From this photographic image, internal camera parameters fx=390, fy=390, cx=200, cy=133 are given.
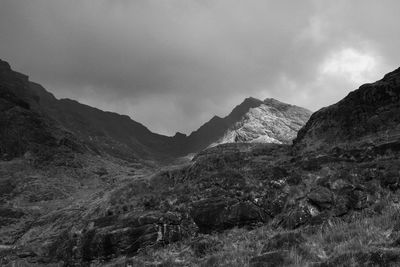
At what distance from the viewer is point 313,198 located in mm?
18344

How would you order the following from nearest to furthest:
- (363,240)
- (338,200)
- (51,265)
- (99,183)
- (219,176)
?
1. (363,240)
2. (338,200)
3. (51,265)
4. (219,176)
5. (99,183)

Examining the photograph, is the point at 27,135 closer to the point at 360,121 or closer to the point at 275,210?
the point at 360,121

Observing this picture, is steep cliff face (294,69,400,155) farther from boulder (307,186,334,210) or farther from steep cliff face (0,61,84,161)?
steep cliff face (0,61,84,161)

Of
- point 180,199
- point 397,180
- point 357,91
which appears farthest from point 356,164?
point 357,91

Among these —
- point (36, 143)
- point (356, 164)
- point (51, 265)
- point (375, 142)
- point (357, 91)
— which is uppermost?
point (36, 143)

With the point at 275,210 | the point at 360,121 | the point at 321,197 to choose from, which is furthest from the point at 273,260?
the point at 360,121

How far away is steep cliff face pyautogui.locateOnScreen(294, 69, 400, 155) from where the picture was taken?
27.1 m

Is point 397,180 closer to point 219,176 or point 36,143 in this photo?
point 219,176

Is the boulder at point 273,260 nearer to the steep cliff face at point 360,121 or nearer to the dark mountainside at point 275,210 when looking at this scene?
the dark mountainside at point 275,210

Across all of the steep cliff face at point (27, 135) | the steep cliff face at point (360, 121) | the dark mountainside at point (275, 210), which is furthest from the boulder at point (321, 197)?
the steep cliff face at point (27, 135)

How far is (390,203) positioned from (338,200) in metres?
3.05

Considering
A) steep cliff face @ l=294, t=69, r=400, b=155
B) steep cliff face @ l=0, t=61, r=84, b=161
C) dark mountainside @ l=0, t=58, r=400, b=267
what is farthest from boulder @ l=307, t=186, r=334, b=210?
steep cliff face @ l=0, t=61, r=84, b=161

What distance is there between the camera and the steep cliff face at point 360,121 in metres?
27.1

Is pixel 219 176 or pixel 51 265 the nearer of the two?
pixel 51 265
